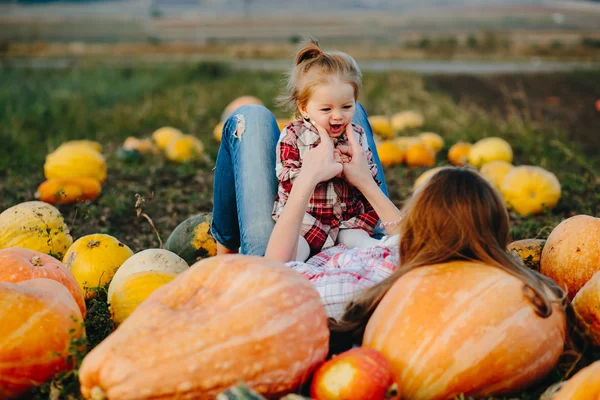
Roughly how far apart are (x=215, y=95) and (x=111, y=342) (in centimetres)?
1263

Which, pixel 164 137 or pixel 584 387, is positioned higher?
pixel 584 387

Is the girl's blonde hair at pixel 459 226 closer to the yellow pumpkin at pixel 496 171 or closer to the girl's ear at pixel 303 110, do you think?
the girl's ear at pixel 303 110

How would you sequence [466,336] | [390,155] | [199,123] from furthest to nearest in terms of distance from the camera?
[199,123] < [390,155] < [466,336]

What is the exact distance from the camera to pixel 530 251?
3922mm

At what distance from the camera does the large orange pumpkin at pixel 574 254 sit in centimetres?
356

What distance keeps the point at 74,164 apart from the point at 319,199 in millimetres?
4019

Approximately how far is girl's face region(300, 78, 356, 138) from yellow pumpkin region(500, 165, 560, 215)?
274 centimetres

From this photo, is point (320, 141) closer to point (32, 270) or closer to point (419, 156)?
point (32, 270)

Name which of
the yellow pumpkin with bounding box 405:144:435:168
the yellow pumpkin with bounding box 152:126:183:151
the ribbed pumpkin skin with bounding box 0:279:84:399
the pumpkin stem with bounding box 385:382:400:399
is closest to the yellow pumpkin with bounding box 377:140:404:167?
the yellow pumpkin with bounding box 405:144:435:168

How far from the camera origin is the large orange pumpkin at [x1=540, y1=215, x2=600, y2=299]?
140 inches

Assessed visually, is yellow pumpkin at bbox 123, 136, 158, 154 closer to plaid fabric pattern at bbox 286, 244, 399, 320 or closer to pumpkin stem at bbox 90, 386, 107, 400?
plaid fabric pattern at bbox 286, 244, 399, 320

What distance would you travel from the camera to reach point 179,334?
93.5 inches

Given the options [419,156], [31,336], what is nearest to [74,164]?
[419,156]

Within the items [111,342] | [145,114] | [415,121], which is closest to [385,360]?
[111,342]
